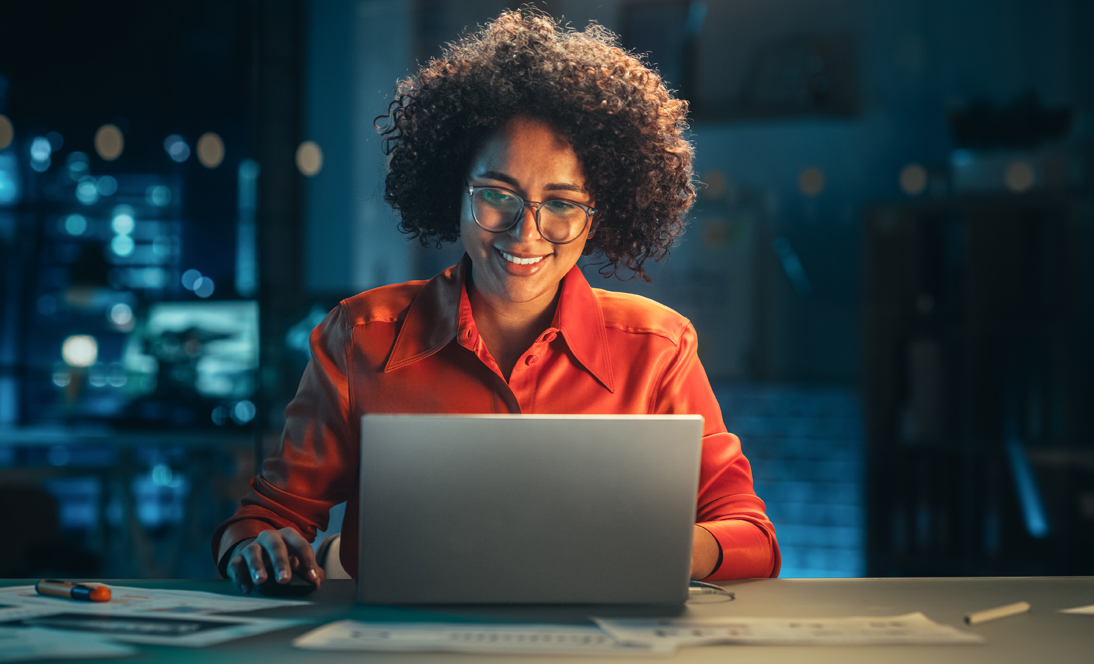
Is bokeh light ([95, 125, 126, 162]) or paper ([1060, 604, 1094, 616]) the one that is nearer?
paper ([1060, 604, 1094, 616])

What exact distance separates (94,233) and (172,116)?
0.66 metres

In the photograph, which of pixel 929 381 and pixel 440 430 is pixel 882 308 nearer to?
pixel 929 381

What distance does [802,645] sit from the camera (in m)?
0.83

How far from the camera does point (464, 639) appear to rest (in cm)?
82

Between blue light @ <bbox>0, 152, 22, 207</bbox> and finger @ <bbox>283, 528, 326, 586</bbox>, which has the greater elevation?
blue light @ <bbox>0, 152, 22, 207</bbox>

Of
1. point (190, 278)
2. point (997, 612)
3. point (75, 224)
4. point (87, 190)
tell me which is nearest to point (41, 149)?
point (87, 190)

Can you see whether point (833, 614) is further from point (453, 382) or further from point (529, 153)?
point (529, 153)

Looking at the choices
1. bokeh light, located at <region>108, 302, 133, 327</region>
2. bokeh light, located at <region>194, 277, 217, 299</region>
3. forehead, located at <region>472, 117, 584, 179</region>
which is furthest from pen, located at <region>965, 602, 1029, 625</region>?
bokeh light, located at <region>108, 302, 133, 327</region>

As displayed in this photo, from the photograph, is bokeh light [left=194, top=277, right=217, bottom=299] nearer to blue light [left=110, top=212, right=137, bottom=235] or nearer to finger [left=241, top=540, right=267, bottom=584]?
blue light [left=110, top=212, right=137, bottom=235]

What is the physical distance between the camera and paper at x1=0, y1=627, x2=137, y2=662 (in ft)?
2.48

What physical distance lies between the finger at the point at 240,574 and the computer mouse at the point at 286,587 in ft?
0.06

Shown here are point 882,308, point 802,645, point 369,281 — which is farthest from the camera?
point 369,281

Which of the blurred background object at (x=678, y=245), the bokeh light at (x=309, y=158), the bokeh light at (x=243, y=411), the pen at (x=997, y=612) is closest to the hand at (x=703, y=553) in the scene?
the pen at (x=997, y=612)

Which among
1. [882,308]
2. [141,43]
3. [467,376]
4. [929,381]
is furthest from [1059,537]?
[141,43]
